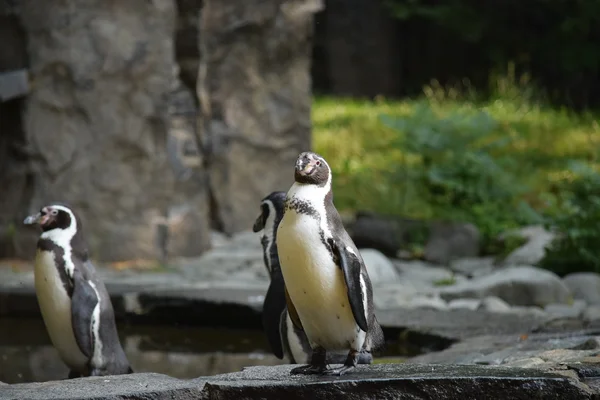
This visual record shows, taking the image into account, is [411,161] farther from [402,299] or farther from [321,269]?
[321,269]

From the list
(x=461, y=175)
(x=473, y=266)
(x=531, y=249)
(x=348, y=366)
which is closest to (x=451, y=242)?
(x=473, y=266)

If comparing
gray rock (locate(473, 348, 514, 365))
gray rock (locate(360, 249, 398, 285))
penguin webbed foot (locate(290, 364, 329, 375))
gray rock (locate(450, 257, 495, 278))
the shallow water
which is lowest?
gray rock (locate(450, 257, 495, 278))

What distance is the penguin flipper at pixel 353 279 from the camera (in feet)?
12.0

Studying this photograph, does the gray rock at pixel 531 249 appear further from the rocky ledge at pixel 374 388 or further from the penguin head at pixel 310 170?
the penguin head at pixel 310 170

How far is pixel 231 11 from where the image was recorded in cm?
934

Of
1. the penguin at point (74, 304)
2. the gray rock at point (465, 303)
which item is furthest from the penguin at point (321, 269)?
the gray rock at point (465, 303)

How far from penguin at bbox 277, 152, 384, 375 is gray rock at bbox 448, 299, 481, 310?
287cm

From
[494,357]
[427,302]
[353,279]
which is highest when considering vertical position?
[353,279]

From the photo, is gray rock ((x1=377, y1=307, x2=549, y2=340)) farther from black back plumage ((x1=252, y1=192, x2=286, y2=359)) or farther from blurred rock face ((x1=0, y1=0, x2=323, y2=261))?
blurred rock face ((x1=0, y1=0, x2=323, y2=261))

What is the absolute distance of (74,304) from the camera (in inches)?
191

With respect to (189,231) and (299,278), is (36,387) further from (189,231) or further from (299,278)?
(189,231)

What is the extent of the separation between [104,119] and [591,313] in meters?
3.72

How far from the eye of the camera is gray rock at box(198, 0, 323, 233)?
9359 millimetres

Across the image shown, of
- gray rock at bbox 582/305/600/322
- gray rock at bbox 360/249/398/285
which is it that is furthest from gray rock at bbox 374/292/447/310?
gray rock at bbox 582/305/600/322
